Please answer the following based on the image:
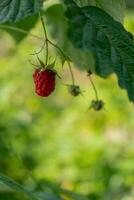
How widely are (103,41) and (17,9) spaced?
153 millimetres

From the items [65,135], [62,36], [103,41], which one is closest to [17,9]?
[103,41]

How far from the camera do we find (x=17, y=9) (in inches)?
43.3

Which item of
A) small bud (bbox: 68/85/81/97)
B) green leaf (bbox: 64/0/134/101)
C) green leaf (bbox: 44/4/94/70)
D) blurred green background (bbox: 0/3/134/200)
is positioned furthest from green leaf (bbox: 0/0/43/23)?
blurred green background (bbox: 0/3/134/200)

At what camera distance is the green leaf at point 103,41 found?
106cm

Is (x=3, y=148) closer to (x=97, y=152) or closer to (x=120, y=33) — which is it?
(x=97, y=152)

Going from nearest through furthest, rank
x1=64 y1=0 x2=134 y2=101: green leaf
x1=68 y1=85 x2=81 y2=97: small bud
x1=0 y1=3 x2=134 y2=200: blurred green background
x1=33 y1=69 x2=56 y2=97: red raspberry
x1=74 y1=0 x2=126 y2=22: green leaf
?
1. x1=64 y1=0 x2=134 y2=101: green leaf
2. x1=74 y1=0 x2=126 y2=22: green leaf
3. x1=33 y1=69 x2=56 y2=97: red raspberry
4. x1=68 y1=85 x2=81 y2=97: small bud
5. x1=0 y1=3 x2=134 y2=200: blurred green background

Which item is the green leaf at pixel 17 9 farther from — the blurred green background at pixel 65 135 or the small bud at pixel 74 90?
the blurred green background at pixel 65 135

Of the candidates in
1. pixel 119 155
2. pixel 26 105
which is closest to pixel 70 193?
pixel 119 155

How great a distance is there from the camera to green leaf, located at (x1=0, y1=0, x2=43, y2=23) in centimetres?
107

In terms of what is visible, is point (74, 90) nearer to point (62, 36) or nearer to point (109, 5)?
point (62, 36)

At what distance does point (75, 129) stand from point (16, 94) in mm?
376

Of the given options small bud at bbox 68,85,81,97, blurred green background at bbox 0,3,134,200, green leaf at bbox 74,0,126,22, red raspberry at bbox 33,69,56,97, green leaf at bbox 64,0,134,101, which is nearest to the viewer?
green leaf at bbox 64,0,134,101

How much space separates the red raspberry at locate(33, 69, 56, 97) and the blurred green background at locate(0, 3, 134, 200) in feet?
3.77

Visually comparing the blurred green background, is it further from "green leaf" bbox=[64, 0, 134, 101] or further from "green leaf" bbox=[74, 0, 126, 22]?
"green leaf" bbox=[64, 0, 134, 101]
